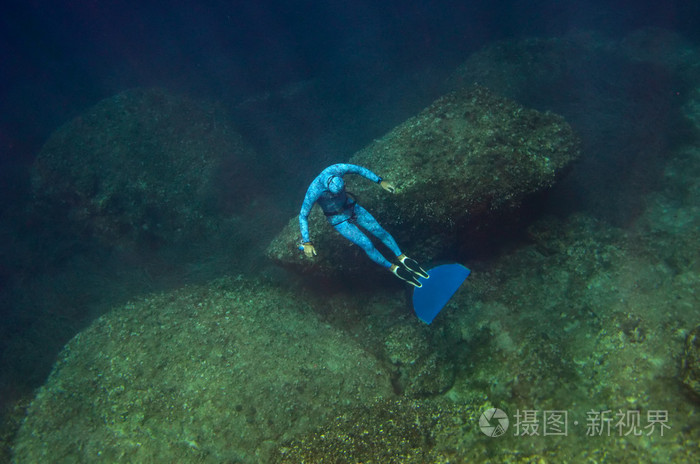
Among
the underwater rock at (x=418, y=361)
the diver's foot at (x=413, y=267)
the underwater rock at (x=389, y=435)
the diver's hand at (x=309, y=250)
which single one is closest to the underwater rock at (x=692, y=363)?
the underwater rock at (x=389, y=435)

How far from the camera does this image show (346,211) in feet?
17.3

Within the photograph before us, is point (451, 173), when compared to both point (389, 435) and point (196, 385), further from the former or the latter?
point (196, 385)

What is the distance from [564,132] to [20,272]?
44.0 feet

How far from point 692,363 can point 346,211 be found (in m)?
4.61

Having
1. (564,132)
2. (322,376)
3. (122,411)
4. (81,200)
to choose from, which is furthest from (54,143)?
(564,132)

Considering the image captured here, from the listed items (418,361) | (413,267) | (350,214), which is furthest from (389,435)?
(350,214)

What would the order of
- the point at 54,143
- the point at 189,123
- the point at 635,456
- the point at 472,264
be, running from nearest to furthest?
the point at 635,456
the point at 472,264
the point at 54,143
the point at 189,123

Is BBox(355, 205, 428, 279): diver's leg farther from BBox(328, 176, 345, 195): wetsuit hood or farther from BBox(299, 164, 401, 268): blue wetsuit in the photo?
BBox(328, 176, 345, 195): wetsuit hood

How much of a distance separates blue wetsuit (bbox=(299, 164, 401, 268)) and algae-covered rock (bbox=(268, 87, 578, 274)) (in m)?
0.59

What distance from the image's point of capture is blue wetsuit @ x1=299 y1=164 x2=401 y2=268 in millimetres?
5113

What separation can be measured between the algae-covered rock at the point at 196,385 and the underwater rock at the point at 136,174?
3.19 metres

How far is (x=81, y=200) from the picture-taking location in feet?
28.9

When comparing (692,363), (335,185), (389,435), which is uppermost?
(335,185)

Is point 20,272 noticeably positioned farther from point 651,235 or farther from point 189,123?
point 651,235
